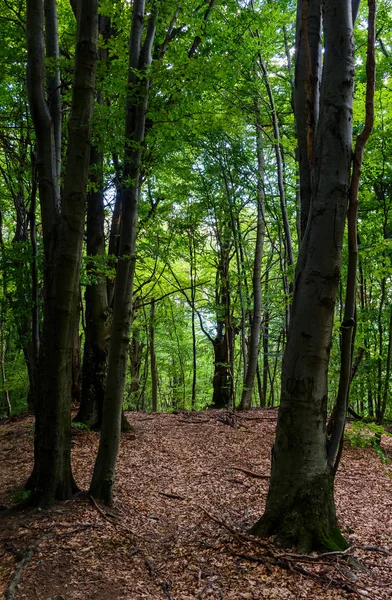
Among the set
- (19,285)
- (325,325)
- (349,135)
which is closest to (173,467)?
(19,285)

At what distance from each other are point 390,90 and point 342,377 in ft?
22.9

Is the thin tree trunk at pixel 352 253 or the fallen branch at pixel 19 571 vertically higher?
the thin tree trunk at pixel 352 253

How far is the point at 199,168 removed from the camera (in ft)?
31.2

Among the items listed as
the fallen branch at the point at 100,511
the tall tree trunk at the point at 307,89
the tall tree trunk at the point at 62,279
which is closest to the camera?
the tall tree trunk at the point at 307,89

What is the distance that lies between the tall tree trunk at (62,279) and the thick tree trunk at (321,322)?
2.10 m

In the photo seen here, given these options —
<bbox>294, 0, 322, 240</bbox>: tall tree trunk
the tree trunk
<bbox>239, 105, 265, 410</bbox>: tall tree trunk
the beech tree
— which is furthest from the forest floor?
the tree trunk

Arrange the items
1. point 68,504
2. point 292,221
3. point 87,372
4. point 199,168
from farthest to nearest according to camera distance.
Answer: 1. point 292,221
2. point 199,168
3. point 87,372
4. point 68,504

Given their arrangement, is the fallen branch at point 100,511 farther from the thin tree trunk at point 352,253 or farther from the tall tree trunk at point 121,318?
the thin tree trunk at point 352,253

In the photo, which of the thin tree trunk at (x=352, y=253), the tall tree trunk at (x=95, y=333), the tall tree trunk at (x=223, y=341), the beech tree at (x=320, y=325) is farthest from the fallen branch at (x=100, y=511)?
the tall tree trunk at (x=223, y=341)

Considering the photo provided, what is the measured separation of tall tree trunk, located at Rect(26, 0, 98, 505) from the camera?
3988 millimetres

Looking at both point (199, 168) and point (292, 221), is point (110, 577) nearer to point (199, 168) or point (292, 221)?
point (199, 168)

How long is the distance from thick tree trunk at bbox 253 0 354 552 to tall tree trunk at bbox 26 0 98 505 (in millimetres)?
2095

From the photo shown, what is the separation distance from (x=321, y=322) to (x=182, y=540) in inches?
88.2

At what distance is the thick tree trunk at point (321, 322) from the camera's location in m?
3.18
